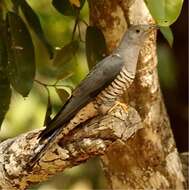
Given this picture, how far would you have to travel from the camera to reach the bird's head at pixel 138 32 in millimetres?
2727

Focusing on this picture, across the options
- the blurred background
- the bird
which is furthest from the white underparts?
the blurred background

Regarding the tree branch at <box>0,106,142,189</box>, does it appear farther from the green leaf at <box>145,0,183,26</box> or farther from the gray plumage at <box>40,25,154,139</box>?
the green leaf at <box>145,0,183,26</box>

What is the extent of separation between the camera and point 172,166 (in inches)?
122

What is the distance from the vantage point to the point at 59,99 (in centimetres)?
375

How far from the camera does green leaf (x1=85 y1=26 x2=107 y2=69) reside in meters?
2.79

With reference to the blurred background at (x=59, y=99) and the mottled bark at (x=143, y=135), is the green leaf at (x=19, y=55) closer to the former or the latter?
the mottled bark at (x=143, y=135)

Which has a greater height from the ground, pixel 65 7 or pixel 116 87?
pixel 65 7

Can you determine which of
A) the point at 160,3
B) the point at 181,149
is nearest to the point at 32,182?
the point at 160,3

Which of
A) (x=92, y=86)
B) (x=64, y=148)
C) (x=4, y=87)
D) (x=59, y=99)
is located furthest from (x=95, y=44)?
(x=59, y=99)

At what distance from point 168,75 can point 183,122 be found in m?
0.62

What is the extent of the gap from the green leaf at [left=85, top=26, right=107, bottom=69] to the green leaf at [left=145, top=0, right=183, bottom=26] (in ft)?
1.34

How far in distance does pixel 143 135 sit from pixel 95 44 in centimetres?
49

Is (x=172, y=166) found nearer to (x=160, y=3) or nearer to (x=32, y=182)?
(x=32, y=182)

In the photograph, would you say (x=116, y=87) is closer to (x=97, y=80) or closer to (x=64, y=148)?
(x=97, y=80)
